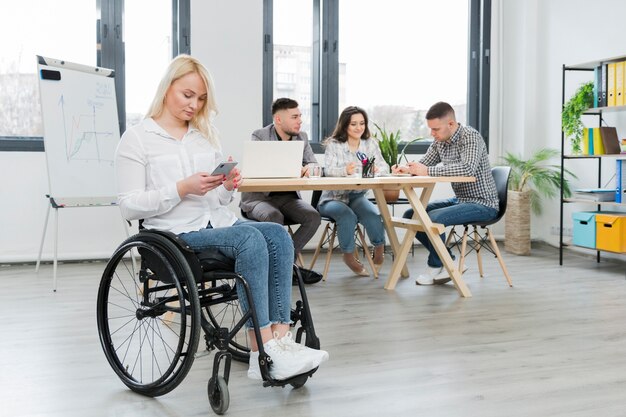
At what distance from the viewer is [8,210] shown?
4926 millimetres

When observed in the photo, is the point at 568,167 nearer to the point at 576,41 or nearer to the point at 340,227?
the point at 576,41

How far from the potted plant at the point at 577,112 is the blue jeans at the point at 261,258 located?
3.38m

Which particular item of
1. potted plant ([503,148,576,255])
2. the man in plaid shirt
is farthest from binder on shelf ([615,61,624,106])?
the man in plaid shirt

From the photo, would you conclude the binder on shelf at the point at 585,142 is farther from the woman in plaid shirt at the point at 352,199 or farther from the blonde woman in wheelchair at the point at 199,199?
the blonde woman in wheelchair at the point at 199,199

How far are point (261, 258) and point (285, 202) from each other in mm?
2276

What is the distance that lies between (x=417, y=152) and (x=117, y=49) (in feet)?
8.73

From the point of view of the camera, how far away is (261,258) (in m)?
2.10

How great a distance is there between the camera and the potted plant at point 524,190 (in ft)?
18.1

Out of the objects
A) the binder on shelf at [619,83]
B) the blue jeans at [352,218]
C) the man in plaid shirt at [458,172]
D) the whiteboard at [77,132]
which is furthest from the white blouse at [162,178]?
the binder on shelf at [619,83]

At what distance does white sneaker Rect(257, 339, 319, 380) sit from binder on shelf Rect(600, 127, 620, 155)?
135 inches

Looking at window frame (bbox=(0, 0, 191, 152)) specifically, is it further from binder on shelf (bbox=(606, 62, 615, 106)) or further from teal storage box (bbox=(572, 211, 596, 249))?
teal storage box (bbox=(572, 211, 596, 249))

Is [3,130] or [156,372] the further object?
[3,130]

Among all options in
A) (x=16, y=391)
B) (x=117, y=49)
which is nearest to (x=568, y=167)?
(x=117, y=49)

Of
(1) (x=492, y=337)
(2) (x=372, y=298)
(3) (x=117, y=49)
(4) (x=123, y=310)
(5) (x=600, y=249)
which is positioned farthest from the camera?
(3) (x=117, y=49)
